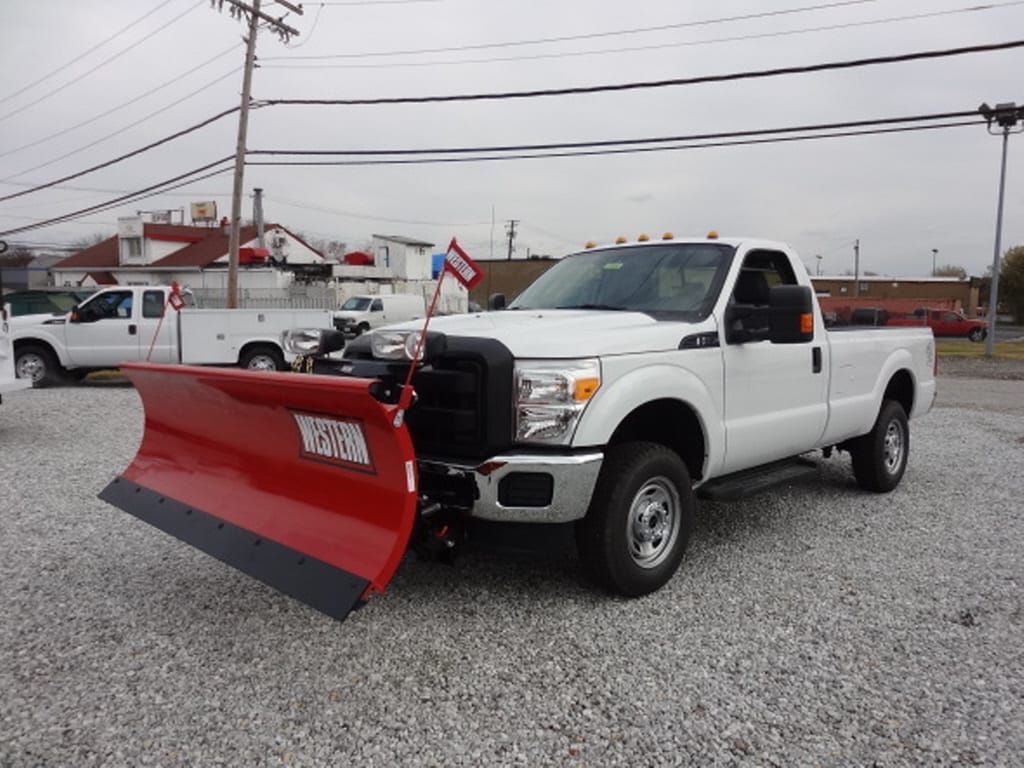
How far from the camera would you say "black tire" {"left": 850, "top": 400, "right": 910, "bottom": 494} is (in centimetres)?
639

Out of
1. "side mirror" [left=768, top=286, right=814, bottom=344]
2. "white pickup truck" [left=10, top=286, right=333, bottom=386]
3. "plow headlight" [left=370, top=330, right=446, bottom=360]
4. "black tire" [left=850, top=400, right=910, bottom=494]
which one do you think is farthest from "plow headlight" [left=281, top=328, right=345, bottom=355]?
"white pickup truck" [left=10, top=286, right=333, bottom=386]

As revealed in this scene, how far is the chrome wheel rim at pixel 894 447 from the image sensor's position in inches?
259

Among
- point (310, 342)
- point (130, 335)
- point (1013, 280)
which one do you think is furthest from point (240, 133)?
point (1013, 280)

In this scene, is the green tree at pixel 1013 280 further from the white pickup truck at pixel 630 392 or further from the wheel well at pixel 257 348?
the white pickup truck at pixel 630 392

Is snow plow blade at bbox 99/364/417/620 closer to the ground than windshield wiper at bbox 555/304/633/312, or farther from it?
closer to the ground

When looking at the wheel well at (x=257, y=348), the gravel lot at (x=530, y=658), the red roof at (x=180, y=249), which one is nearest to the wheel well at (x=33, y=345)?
the wheel well at (x=257, y=348)

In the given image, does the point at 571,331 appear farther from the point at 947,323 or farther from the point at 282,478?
the point at 947,323

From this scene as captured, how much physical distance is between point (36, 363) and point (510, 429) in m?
13.6

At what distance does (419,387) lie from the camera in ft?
12.5

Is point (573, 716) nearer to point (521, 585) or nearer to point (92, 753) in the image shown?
point (521, 585)

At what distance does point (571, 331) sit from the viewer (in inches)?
155

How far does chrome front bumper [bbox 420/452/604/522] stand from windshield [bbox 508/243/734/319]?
1381mm

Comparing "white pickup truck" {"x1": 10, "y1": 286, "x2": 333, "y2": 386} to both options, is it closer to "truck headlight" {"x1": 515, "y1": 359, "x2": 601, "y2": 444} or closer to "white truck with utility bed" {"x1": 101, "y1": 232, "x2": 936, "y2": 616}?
"white truck with utility bed" {"x1": 101, "y1": 232, "x2": 936, "y2": 616}

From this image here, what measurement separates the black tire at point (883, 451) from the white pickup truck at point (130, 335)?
10650 mm
